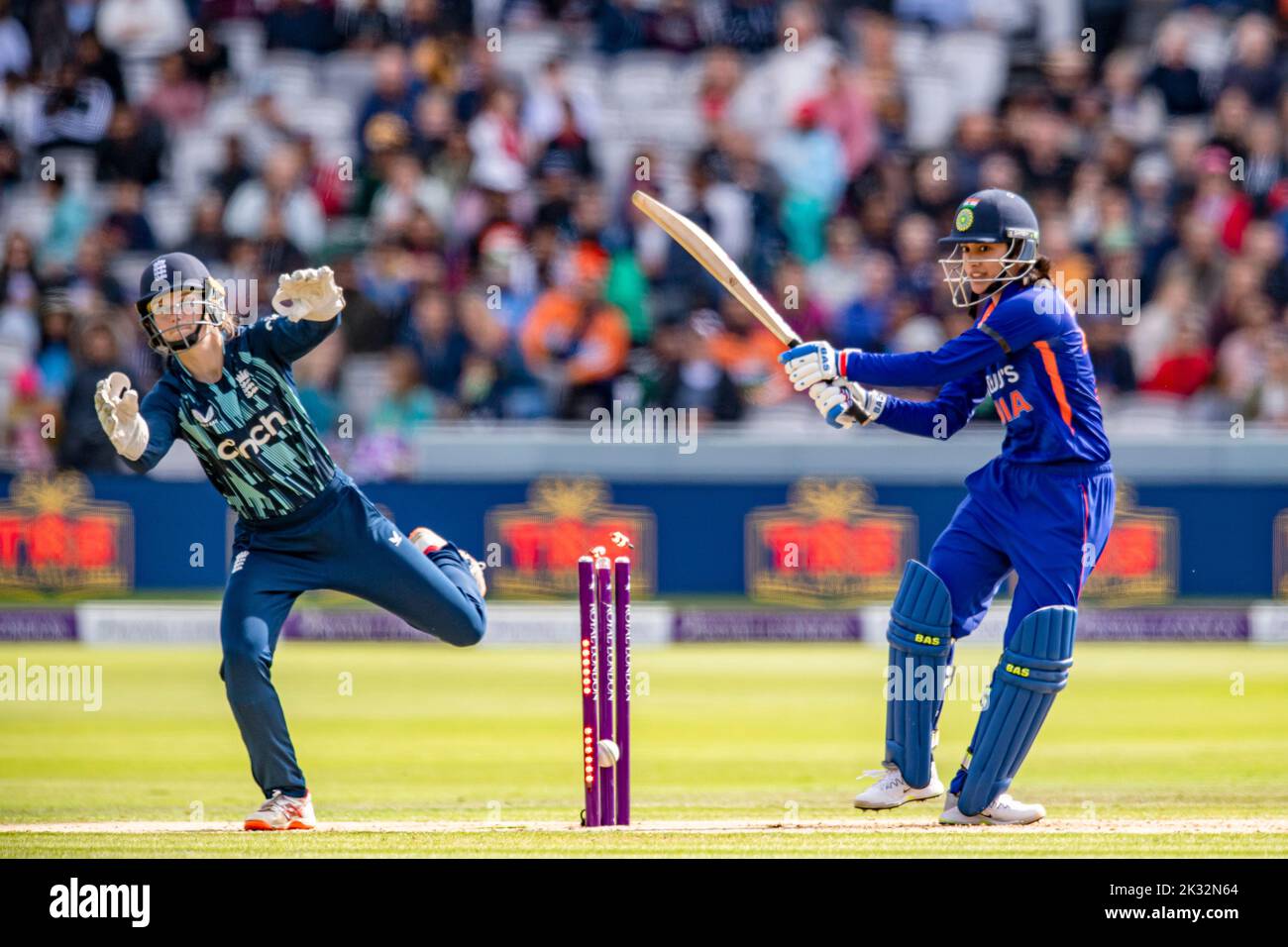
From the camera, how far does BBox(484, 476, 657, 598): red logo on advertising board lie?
48.7 ft

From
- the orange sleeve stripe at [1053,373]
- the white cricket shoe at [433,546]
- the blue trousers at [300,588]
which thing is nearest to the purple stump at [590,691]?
the blue trousers at [300,588]

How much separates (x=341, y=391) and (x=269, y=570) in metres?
9.12

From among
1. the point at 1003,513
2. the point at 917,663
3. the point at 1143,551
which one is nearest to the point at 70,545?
the point at 1143,551

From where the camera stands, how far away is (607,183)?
1792 cm

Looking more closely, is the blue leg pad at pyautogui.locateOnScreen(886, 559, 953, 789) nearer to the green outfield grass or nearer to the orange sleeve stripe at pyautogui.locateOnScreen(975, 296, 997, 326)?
the green outfield grass

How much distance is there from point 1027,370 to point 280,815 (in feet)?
9.89

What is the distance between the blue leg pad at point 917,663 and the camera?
7148 mm

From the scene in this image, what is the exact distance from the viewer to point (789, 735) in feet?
35.2

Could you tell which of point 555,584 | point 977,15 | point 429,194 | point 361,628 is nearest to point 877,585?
point 555,584

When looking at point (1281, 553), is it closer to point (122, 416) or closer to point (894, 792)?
point (894, 792)

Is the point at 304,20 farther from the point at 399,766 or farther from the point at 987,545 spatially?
the point at 987,545

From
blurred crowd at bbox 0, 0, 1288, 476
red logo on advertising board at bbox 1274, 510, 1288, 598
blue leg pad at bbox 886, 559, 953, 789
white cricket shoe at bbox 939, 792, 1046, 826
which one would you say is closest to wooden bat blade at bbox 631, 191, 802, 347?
blue leg pad at bbox 886, 559, 953, 789

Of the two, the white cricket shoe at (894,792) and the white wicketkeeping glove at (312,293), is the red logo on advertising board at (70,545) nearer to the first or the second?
the white wicketkeeping glove at (312,293)

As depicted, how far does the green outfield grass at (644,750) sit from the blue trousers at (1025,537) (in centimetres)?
82
